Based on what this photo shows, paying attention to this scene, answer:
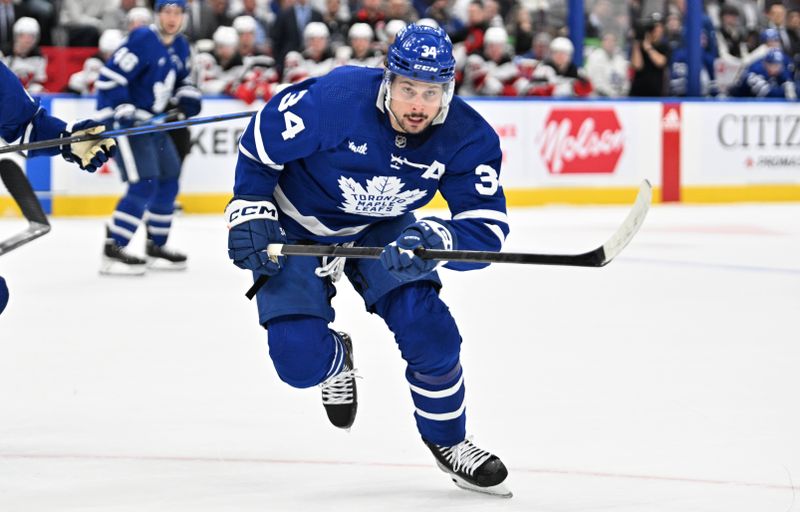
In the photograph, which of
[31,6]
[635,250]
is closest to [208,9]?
[31,6]

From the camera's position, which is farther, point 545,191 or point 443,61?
point 545,191

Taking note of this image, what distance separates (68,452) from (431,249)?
1.15 m

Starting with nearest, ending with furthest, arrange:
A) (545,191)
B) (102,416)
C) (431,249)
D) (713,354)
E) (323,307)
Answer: (431,249)
(323,307)
(102,416)
(713,354)
(545,191)

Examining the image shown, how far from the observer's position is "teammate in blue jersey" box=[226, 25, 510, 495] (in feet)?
10.1

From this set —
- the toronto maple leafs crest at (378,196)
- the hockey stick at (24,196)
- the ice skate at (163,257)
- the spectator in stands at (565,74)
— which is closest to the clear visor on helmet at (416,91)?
the toronto maple leafs crest at (378,196)

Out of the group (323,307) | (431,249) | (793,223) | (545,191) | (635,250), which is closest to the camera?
(431,249)

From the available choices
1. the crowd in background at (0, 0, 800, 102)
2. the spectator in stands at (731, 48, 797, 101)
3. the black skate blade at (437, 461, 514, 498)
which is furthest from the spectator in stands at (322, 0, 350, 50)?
the black skate blade at (437, 461, 514, 498)

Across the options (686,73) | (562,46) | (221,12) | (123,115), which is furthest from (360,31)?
(123,115)

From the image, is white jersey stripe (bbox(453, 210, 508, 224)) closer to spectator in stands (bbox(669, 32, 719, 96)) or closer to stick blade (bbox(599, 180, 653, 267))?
stick blade (bbox(599, 180, 653, 267))

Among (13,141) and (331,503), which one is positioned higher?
(13,141)

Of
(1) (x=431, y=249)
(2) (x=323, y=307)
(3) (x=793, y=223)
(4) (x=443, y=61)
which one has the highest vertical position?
(4) (x=443, y=61)

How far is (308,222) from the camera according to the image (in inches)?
135

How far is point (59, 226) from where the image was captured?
952 centimetres

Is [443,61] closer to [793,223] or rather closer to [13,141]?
[13,141]
